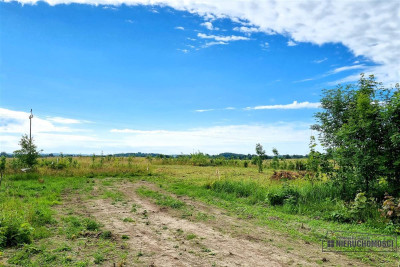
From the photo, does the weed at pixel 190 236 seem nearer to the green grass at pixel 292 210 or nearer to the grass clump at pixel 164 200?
the green grass at pixel 292 210

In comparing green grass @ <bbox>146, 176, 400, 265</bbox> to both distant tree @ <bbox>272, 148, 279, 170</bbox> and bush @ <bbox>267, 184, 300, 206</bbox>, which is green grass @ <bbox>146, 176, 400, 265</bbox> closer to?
bush @ <bbox>267, 184, 300, 206</bbox>

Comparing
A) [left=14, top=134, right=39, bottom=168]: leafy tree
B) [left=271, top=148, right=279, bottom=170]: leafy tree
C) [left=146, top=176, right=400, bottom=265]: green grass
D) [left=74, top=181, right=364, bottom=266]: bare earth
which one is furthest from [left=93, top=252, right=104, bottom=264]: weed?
[left=271, top=148, right=279, bottom=170]: leafy tree

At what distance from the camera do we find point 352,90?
10.5 m

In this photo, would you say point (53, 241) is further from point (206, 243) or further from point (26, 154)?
point (26, 154)

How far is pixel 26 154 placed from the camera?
18.3 metres

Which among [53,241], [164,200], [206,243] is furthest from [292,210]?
[53,241]

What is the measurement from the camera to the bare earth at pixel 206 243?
183 inches

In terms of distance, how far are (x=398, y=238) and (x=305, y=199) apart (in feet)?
10.7

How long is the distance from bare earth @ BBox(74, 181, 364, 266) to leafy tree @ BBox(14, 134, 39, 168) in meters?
13.1

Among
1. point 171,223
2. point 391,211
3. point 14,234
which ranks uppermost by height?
point 391,211

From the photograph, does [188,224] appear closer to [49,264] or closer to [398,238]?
[49,264]

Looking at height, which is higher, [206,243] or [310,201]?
[310,201]

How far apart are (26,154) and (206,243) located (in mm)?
17726

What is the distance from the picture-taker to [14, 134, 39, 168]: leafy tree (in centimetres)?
1825
